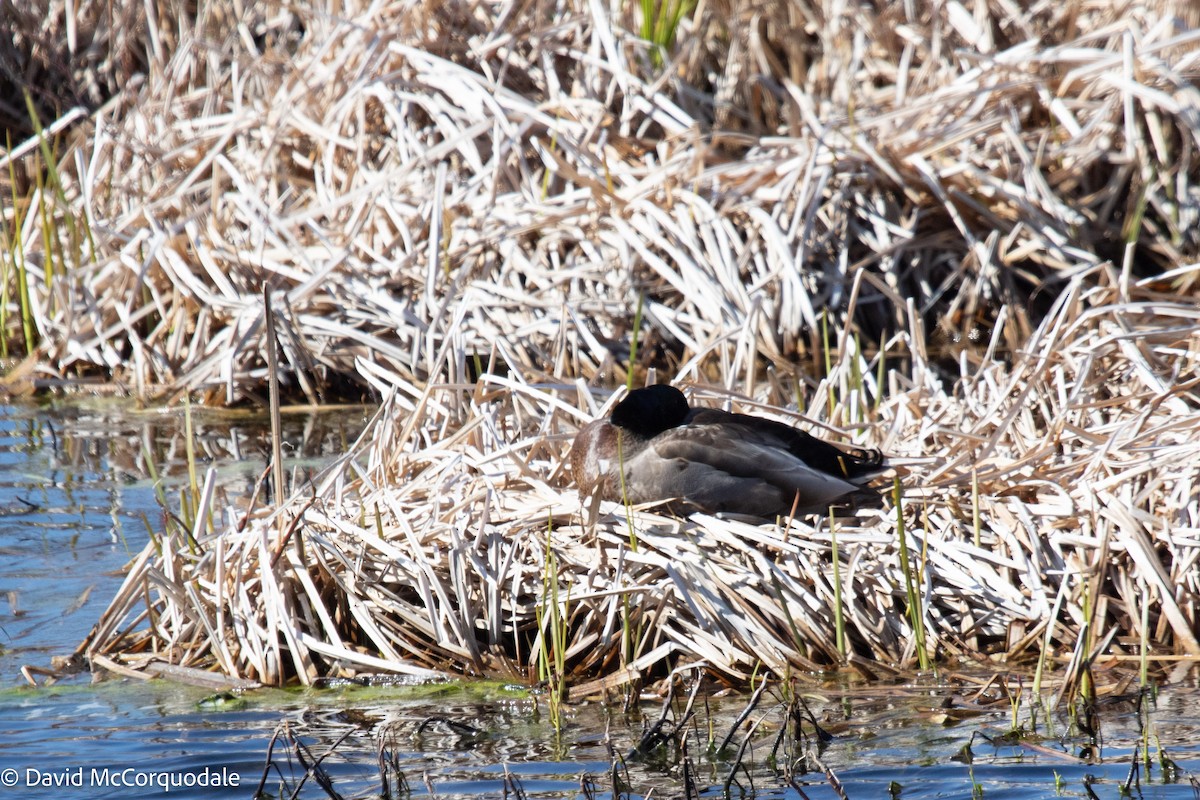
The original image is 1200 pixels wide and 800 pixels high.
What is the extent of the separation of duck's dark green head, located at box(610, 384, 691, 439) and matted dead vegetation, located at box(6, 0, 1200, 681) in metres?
0.28

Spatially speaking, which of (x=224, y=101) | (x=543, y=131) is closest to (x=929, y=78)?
(x=543, y=131)

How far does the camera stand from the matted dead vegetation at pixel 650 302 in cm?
386

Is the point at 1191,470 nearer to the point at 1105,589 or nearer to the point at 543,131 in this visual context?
the point at 1105,589

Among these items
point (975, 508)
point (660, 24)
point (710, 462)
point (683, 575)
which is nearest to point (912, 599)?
point (975, 508)

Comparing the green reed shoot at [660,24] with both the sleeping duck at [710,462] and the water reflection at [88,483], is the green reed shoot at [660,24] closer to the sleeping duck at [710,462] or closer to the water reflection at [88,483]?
the water reflection at [88,483]

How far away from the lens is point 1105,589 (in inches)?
153

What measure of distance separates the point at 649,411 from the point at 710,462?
270mm

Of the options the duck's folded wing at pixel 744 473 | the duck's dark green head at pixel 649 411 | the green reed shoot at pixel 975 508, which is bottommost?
the green reed shoot at pixel 975 508

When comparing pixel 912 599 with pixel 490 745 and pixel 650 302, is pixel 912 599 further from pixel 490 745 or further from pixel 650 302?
pixel 650 302

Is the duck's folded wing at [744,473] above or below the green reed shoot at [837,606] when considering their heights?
above

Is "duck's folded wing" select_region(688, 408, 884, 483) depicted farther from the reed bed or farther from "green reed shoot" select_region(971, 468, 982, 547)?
"green reed shoot" select_region(971, 468, 982, 547)

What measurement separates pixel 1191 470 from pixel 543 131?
416cm

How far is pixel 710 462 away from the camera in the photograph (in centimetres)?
403

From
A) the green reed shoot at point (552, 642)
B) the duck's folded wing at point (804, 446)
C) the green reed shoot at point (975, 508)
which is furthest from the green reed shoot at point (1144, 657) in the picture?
the green reed shoot at point (552, 642)
